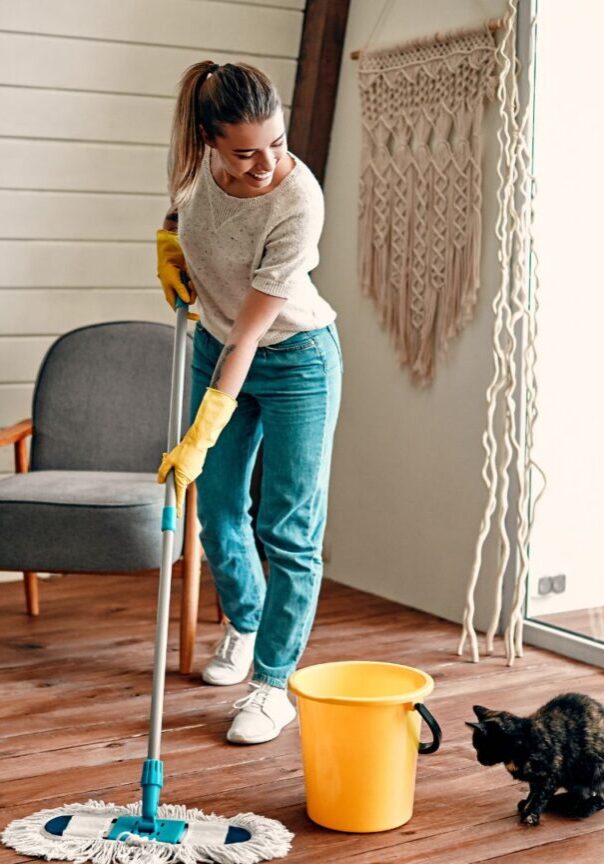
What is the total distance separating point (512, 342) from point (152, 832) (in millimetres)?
1532

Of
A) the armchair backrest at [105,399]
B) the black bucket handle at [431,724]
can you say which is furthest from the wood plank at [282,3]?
the black bucket handle at [431,724]

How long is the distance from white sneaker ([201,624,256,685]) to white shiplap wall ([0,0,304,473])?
1151mm

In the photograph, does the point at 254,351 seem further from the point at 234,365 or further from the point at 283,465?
the point at 283,465

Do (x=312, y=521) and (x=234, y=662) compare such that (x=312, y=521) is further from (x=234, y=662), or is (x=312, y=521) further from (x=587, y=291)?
(x=587, y=291)

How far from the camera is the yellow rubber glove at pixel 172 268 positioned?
2490mm

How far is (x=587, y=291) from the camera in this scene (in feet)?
9.98

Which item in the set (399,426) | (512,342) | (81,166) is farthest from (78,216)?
(512,342)

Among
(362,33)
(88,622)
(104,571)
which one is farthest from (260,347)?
(362,33)

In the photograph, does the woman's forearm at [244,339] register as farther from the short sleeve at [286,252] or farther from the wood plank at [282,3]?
the wood plank at [282,3]

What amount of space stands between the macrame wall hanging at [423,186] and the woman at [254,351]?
0.88 metres

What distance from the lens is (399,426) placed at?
3.52 metres

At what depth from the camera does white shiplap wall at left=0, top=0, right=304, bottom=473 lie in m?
3.31

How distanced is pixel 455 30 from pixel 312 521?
1440mm

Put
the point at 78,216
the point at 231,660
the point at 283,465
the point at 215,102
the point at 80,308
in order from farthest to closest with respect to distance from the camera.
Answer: the point at 80,308 → the point at 78,216 → the point at 231,660 → the point at 283,465 → the point at 215,102
